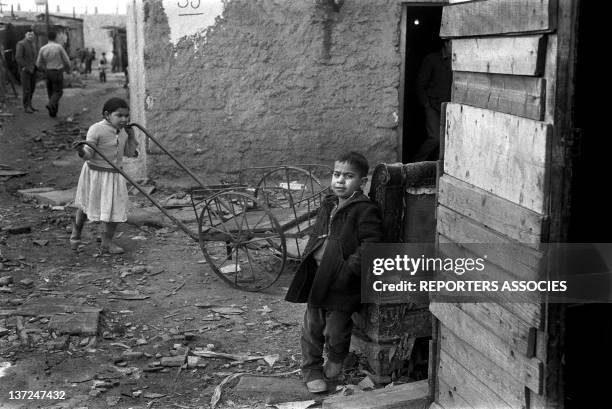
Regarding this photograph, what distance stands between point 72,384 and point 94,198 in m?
2.88

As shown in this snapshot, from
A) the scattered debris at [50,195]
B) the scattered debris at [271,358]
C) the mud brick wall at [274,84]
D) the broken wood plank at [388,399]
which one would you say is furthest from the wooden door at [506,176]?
the scattered debris at [50,195]

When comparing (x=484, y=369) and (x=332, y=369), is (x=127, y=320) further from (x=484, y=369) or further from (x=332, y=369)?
(x=484, y=369)

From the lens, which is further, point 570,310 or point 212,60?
point 212,60

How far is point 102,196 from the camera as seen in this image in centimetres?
696

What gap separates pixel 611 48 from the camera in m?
3.13

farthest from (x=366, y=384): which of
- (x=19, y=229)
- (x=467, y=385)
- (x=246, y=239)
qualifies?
(x=19, y=229)

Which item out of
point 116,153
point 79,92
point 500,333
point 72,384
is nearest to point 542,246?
point 500,333

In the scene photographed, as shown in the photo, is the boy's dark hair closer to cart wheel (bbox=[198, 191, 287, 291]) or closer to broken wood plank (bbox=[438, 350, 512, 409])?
broken wood plank (bbox=[438, 350, 512, 409])

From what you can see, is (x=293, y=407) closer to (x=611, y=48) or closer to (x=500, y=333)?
(x=500, y=333)

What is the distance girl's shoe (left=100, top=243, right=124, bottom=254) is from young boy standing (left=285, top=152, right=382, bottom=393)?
3.24m

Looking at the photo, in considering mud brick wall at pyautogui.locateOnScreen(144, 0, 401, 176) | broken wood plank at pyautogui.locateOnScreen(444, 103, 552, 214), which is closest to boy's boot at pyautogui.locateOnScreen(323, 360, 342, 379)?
broken wood plank at pyautogui.locateOnScreen(444, 103, 552, 214)

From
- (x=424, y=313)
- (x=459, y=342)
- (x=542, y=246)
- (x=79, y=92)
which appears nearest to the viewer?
(x=542, y=246)

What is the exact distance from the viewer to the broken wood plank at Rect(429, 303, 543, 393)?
274 centimetres

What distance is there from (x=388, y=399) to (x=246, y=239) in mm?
2368
